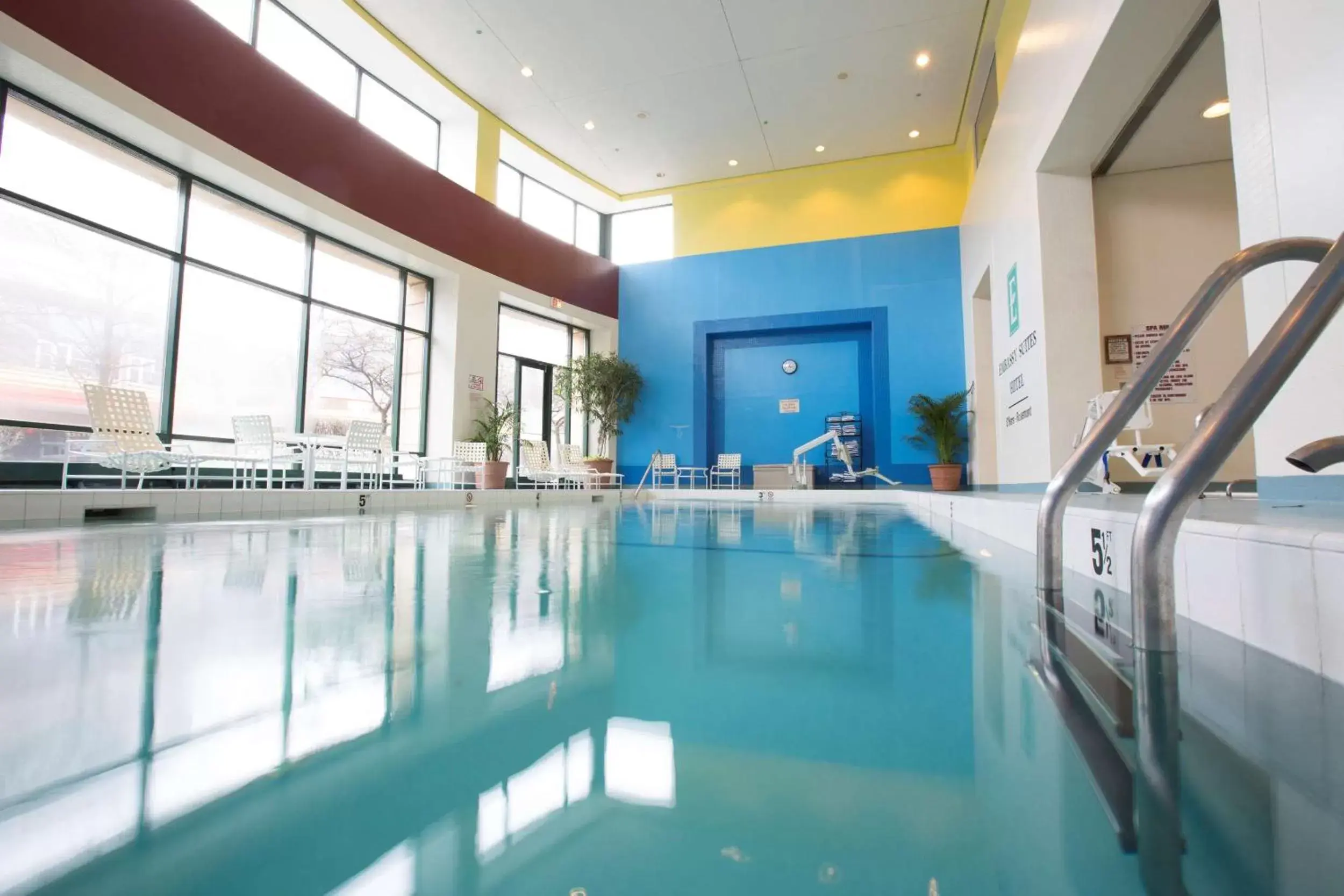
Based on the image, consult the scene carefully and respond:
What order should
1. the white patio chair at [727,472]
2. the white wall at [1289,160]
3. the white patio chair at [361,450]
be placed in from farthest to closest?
the white patio chair at [727,472], the white patio chair at [361,450], the white wall at [1289,160]

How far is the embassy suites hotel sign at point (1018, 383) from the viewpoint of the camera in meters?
5.09

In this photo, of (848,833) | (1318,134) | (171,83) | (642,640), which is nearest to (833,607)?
(642,640)

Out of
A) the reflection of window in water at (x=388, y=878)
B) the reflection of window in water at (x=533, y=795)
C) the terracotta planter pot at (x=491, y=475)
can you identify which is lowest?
the reflection of window in water at (x=533, y=795)

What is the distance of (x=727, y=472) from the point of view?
11.1 metres

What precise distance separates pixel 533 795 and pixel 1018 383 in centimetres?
603

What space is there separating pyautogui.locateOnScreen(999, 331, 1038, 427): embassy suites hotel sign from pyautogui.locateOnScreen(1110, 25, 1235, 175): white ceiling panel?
138 cm

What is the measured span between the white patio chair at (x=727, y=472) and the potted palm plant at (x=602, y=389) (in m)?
1.93

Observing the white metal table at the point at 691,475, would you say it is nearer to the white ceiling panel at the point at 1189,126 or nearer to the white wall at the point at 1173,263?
the white wall at the point at 1173,263

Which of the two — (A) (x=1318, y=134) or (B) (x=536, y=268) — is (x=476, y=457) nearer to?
(B) (x=536, y=268)

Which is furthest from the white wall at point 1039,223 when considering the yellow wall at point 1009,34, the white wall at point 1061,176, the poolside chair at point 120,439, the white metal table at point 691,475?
the poolside chair at point 120,439

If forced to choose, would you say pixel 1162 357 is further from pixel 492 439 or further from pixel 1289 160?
pixel 492 439

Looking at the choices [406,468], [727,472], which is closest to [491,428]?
[406,468]

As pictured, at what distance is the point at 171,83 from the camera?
5.50 m

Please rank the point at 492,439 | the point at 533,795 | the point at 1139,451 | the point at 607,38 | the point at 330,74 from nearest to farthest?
the point at 533,795, the point at 1139,451, the point at 330,74, the point at 607,38, the point at 492,439
